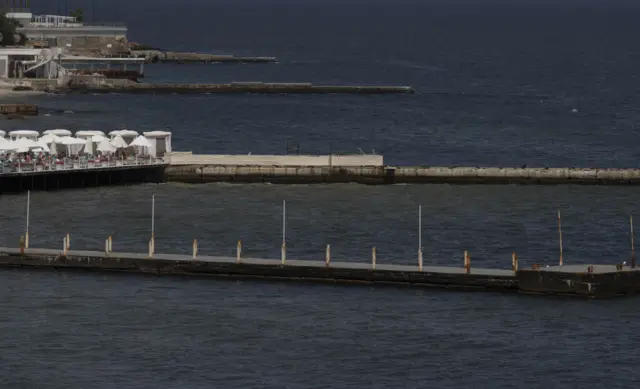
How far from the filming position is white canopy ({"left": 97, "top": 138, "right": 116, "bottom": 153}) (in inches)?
4291

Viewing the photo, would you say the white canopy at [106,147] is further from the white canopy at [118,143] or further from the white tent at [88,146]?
the white tent at [88,146]

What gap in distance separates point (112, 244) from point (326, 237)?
9.94 metres

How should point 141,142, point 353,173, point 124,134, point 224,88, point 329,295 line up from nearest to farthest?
1. point 329,295
2. point 353,173
3. point 141,142
4. point 124,134
5. point 224,88

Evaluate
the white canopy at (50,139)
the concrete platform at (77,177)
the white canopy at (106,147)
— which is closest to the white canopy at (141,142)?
the white canopy at (106,147)

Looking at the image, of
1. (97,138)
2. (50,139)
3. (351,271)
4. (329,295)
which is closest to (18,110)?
(97,138)

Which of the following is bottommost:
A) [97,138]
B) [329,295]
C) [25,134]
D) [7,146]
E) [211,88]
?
[329,295]

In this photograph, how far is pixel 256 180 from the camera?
359 feet

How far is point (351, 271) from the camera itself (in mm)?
78562

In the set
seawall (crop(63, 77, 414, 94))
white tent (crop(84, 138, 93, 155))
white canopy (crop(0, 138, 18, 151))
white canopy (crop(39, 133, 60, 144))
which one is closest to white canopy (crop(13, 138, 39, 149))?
white canopy (crop(0, 138, 18, 151))

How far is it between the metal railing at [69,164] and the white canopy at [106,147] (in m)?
1.46

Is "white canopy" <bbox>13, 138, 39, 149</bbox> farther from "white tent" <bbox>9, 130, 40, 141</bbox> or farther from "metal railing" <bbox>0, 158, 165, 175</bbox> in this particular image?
"white tent" <bbox>9, 130, 40, 141</bbox>

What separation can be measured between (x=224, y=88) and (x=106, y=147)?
76445 mm

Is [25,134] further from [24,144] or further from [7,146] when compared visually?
[7,146]

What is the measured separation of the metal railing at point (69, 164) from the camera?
10275cm
